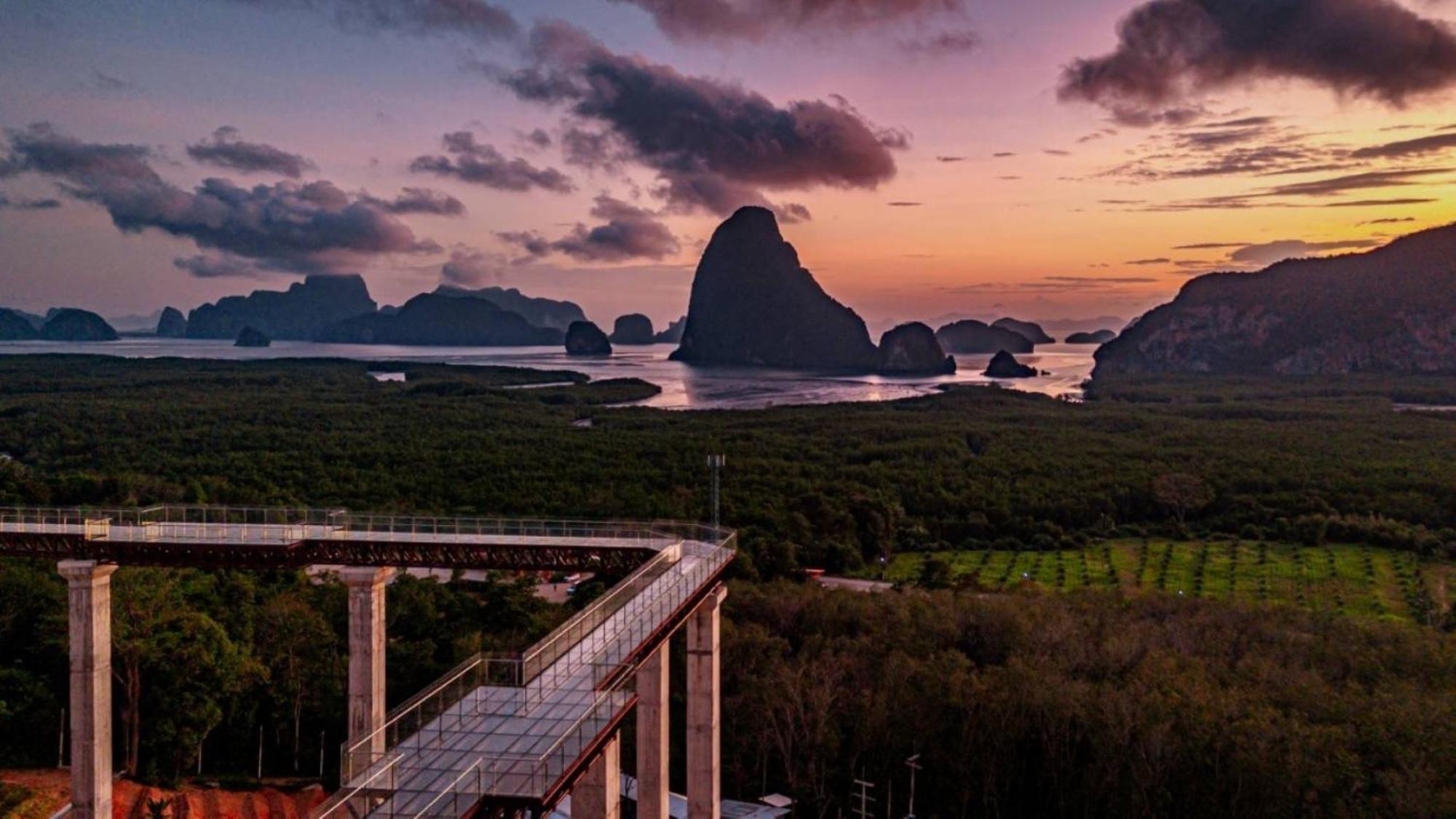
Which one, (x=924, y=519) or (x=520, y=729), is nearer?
(x=520, y=729)

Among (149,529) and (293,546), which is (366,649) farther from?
(149,529)

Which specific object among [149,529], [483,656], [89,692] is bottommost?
[89,692]

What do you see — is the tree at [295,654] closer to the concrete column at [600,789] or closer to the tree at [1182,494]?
the concrete column at [600,789]

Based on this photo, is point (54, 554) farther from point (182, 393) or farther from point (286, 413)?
point (182, 393)

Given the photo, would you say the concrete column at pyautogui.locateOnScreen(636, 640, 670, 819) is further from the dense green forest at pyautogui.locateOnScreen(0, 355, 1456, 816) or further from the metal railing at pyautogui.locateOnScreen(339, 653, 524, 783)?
the dense green forest at pyautogui.locateOnScreen(0, 355, 1456, 816)

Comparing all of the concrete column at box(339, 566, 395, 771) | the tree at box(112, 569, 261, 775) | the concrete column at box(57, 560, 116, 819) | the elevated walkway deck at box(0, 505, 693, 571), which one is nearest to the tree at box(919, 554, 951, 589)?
the elevated walkway deck at box(0, 505, 693, 571)

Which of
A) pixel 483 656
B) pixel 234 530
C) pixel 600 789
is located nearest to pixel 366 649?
pixel 234 530

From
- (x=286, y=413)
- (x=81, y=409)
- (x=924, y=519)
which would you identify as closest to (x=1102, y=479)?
(x=924, y=519)
